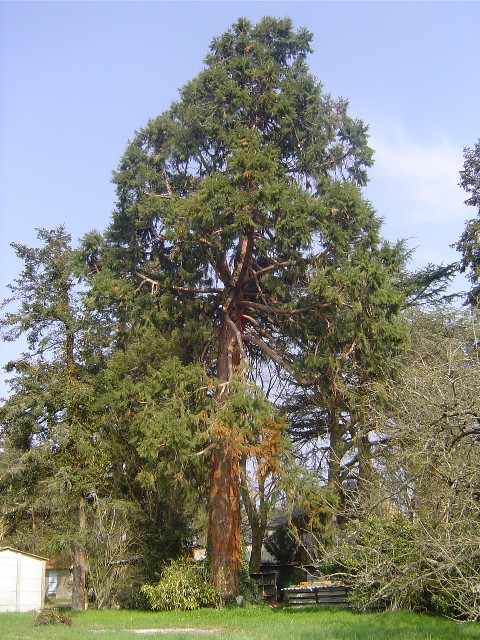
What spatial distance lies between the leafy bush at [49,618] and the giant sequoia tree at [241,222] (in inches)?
205

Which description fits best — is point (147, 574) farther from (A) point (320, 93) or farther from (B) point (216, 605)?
(A) point (320, 93)

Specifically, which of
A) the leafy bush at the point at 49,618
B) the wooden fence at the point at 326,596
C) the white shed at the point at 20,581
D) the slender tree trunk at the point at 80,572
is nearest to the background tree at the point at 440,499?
the leafy bush at the point at 49,618

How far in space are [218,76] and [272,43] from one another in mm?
2493

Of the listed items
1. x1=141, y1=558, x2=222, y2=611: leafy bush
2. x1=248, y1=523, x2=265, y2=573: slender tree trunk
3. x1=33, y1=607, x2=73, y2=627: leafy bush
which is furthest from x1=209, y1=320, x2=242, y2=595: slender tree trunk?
x1=248, y1=523, x2=265, y2=573: slender tree trunk

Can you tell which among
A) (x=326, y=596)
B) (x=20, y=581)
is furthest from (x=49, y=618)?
(x=326, y=596)

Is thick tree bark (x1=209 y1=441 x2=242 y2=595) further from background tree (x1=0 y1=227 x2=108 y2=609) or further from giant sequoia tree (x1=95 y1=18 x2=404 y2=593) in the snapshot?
background tree (x1=0 y1=227 x2=108 y2=609)

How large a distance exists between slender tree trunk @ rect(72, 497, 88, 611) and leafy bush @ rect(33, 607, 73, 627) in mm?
6253

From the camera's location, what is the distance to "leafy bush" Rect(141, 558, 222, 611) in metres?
19.7

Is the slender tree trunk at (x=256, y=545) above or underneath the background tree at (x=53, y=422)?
underneath

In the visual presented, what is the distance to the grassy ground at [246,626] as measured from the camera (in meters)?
12.2

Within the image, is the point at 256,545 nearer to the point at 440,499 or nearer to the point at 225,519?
the point at 225,519

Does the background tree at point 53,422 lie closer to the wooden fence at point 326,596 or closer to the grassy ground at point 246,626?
the grassy ground at point 246,626

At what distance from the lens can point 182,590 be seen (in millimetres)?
20000

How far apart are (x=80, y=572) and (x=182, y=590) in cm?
498
